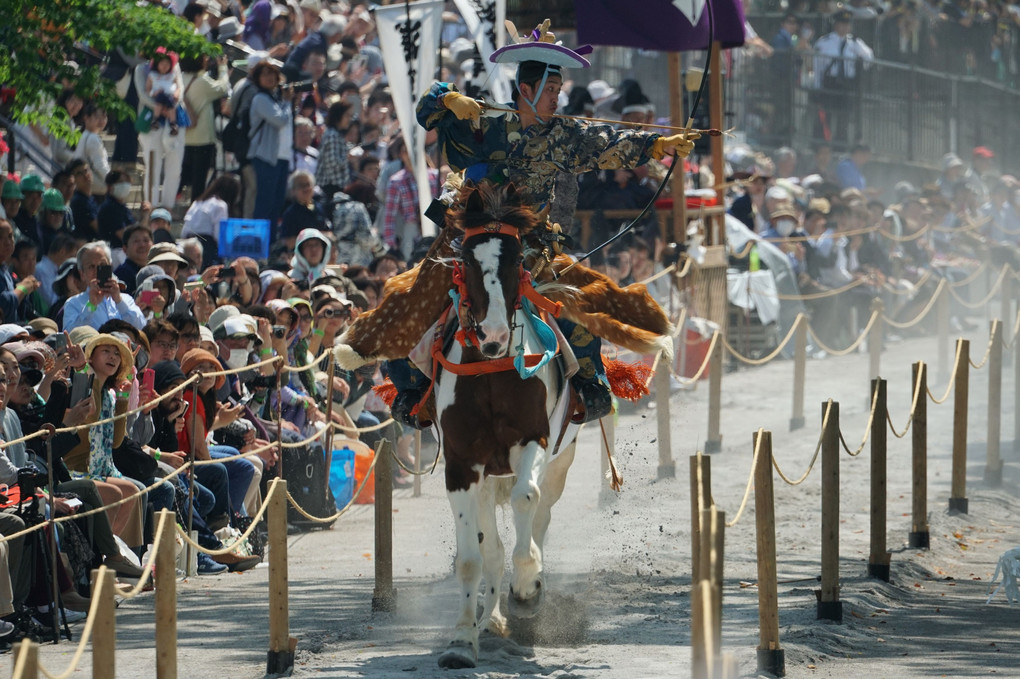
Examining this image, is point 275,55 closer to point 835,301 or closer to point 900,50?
point 835,301

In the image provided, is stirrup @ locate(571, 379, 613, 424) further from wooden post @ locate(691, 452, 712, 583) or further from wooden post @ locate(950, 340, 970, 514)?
wooden post @ locate(950, 340, 970, 514)

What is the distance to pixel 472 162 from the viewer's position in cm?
894

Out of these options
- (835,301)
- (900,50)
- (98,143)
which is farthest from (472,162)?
(900,50)

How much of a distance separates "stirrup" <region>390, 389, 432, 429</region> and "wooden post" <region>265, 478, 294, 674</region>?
4.70ft

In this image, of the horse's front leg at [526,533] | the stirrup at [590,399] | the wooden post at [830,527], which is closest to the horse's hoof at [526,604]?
the horse's front leg at [526,533]

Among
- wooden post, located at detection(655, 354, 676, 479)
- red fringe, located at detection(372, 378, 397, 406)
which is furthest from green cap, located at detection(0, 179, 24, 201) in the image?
wooden post, located at detection(655, 354, 676, 479)

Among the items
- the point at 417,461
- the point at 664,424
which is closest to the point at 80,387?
the point at 417,461

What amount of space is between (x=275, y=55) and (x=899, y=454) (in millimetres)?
8708

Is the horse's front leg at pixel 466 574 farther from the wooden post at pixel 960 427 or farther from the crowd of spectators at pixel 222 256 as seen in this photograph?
the wooden post at pixel 960 427

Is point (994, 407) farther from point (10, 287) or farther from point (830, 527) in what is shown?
point (10, 287)

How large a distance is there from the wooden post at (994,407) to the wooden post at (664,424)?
295 cm

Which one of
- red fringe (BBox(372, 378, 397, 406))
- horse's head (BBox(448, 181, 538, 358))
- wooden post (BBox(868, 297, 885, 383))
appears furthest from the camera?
wooden post (BBox(868, 297, 885, 383))

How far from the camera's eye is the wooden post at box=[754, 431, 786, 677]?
7.82 metres

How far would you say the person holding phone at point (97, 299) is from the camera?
10922 millimetres
